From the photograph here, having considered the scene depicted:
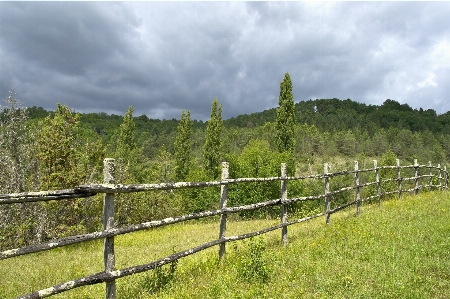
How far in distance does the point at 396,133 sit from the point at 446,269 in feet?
461

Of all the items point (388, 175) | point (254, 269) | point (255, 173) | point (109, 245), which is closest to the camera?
point (109, 245)

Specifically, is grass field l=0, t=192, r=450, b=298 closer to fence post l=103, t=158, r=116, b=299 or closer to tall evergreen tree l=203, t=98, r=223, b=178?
fence post l=103, t=158, r=116, b=299

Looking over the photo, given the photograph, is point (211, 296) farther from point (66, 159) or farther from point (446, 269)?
point (66, 159)

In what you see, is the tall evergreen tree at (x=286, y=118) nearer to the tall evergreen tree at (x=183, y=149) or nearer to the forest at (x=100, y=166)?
the forest at (x=100, y=166)

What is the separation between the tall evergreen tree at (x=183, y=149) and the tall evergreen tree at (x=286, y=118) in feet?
44.9

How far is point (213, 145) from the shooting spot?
45.5 m

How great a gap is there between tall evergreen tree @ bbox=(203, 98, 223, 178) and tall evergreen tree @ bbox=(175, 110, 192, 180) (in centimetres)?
308

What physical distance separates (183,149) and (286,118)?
15.4 metres

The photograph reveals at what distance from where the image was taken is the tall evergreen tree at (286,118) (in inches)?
1598

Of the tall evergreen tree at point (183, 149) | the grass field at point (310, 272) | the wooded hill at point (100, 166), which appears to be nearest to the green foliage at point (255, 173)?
the wooded hill at point (100, 166)

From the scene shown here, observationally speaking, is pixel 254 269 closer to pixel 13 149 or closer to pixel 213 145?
pixel 13 149

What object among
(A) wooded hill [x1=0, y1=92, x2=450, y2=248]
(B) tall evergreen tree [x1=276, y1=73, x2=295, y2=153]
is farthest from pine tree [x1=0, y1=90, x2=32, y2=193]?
(B) tall evergreen tree [x1=276, y1=73, x2=295, y2=153]

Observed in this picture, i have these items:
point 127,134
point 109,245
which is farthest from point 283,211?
point 127,134

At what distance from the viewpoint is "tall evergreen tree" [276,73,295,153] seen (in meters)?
40.6
